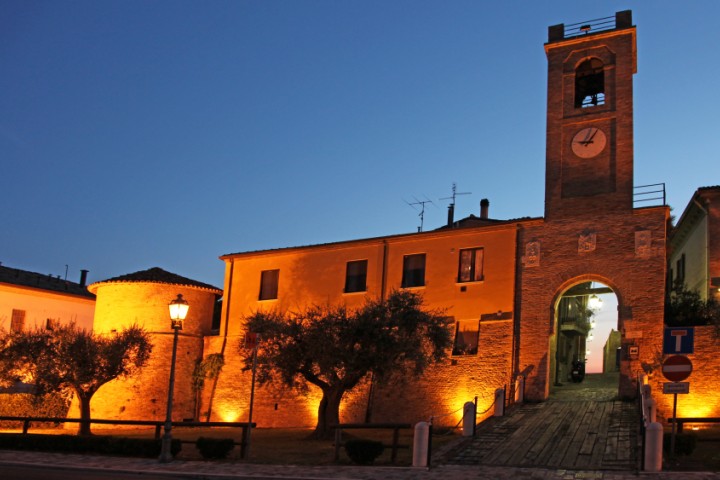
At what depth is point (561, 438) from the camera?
828 inches

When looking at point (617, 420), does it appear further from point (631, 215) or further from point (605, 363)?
point (605, 363)

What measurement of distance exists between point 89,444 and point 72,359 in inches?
360

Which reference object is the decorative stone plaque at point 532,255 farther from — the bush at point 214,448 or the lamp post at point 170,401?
the lamp post at point 170,401

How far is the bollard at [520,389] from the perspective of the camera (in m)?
27.7

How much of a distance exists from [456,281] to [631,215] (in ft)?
23.2

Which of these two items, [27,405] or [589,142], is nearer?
[589,142]

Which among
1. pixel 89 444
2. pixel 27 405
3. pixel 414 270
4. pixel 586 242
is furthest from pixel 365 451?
pixel 27 405

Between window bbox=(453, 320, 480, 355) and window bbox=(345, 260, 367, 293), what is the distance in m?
4.87

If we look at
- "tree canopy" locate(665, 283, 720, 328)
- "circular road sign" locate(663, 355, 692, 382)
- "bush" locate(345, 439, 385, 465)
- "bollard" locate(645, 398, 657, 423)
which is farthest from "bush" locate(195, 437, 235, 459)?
"tree canopy" locate(665, 283, 720, 328)

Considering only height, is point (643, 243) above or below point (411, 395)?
above

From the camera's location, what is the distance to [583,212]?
96.5ft

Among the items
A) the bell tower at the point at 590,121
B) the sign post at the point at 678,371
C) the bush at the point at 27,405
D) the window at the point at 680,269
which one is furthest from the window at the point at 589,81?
the bush at the point at 27,405

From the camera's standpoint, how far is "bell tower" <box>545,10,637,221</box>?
96.6 feet

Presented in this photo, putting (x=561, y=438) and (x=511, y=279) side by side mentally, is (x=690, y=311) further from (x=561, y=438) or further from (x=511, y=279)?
(x=561, y=438)
